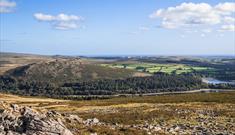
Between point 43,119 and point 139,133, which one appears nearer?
point 43,119

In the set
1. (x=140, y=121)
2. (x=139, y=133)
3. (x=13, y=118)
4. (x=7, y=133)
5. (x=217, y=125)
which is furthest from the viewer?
(x=140, y=121)

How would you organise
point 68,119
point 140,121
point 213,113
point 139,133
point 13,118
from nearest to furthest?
point 13,118 → point 139,133 → point 68,119 → point 140,121 → point 213,113

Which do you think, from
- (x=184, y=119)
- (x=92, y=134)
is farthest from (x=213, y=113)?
(x=92, y=134)

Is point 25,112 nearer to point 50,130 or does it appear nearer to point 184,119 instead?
point 50,130

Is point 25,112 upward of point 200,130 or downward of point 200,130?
upward

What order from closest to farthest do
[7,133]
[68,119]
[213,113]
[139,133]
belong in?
[7,133] → [139,133] → [68,119] → [213,113]

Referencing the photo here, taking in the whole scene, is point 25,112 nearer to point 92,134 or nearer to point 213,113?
point 92,134

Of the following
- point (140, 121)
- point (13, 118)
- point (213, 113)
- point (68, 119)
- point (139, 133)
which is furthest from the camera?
point (213, 113)

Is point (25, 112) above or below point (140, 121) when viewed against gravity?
above

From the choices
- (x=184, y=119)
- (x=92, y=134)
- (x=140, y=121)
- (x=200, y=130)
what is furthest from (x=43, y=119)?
(x=184, y=119)
